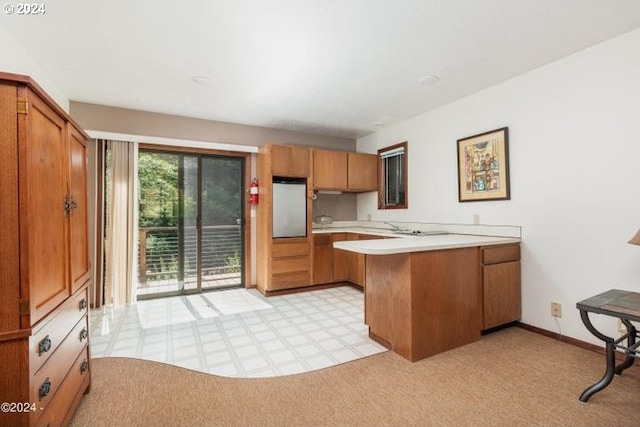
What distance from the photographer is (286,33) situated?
215cm

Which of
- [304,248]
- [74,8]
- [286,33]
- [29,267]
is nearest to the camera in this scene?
[29,267]

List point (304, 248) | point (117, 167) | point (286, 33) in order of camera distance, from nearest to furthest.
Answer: point (286, 33), point (117, 167), point (304, 248)

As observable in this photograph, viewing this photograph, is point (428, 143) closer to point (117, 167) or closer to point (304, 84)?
point (304, 84)

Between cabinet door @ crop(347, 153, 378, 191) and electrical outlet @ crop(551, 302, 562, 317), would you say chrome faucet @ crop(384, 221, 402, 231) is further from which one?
electrical outlet @ crop(551, 302, 562, 317)

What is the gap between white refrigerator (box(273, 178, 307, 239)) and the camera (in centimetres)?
411

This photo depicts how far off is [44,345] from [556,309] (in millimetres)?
3545

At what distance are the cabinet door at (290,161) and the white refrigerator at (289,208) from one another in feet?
0.45

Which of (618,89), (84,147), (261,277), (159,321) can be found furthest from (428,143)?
(159,321)

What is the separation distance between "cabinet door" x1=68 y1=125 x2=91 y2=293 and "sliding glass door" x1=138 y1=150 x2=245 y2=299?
2.13 metres

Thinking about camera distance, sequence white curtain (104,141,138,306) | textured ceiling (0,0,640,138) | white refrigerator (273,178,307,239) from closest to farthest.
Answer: textured ceiling (0,0,640,138)
white curtain (104,141,138,306)
white refrigerator (273,178,307,239)

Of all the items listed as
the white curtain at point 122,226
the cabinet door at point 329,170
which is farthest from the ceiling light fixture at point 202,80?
the cabinet door at point 329,170

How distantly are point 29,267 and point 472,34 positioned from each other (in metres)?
2.92

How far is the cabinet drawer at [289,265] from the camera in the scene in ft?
13.3

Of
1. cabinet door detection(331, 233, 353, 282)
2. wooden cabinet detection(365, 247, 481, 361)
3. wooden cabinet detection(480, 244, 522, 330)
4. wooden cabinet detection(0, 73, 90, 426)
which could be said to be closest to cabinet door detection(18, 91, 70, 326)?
wooden cabinet detection(0, 73, 90, 426)
